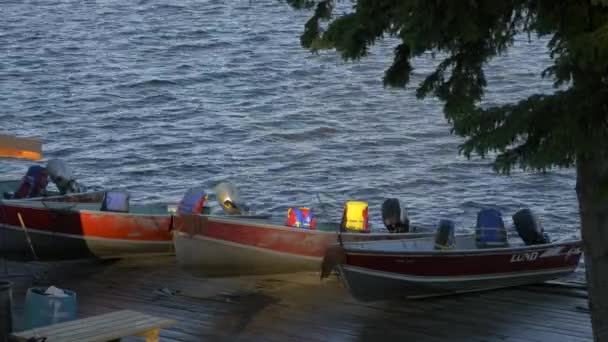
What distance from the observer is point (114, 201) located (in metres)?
14.2

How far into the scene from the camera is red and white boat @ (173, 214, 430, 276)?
12828 mm

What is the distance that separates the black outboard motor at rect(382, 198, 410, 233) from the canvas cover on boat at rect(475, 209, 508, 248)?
3.11 ft

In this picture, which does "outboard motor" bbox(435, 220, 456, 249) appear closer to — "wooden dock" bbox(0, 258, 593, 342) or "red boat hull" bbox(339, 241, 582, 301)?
"red boat hull" bbox(339, 241, 582, 301)

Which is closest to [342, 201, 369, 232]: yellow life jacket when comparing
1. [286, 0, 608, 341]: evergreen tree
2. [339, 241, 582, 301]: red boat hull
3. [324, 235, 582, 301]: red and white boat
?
[324, 235, 582, 301]: red and white boat

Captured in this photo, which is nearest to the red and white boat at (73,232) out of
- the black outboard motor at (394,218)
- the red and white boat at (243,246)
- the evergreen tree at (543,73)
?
the red and white boat at (243,246)

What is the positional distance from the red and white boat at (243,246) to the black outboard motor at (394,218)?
3.72ft

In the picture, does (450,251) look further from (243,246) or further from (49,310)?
(49,310)

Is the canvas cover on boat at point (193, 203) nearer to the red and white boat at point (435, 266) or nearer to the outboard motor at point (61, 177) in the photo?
the red and white boat at point (435, 266)

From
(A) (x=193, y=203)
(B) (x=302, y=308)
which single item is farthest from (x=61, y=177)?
(B) (x=302, y=308)

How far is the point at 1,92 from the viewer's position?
33344mm

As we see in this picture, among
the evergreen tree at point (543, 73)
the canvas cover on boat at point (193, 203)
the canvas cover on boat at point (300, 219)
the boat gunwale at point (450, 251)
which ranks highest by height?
the evergreen tree at point (543, 73)

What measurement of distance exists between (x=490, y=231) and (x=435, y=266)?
105 cm

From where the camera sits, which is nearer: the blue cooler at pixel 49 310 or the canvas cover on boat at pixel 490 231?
the blue cooler at pixel 49 310

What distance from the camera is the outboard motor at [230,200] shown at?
14.3m
